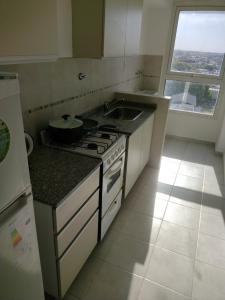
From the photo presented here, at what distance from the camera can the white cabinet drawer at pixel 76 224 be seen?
1235 mm

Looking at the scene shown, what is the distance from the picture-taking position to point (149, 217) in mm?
2301

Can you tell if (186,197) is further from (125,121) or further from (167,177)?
(125,121)

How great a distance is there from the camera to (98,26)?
170cm

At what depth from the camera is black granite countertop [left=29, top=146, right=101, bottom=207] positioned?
1.14 meters

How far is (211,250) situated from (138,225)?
26.2 inches

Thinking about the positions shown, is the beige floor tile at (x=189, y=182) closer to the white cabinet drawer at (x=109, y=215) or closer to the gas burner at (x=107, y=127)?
the white cabinet drawer at (x=109, y=215)

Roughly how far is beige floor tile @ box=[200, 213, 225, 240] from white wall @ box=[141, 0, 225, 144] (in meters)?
2.15

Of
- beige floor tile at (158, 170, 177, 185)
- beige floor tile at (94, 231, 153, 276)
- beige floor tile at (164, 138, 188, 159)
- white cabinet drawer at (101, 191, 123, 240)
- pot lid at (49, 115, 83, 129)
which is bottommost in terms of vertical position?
beige floor tile at (94, 231, 153, 276)

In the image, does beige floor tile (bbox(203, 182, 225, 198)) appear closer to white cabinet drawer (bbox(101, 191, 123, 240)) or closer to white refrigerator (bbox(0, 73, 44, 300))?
white cabinet drawer (bbox(101, 191, 123, 240))

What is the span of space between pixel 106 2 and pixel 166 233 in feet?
6.50

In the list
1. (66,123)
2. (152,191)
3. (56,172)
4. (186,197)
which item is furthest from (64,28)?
(186,197)

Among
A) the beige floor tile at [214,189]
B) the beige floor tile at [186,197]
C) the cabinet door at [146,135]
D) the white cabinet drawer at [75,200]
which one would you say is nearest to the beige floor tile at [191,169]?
the beige floor tile at [214,189]

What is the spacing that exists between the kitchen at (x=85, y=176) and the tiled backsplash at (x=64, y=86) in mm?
11

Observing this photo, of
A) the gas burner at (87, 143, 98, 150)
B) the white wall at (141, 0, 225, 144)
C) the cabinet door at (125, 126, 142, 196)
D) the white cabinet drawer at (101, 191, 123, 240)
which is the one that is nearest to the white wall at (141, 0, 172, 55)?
the white wall at (141, 0, 225, 144)
